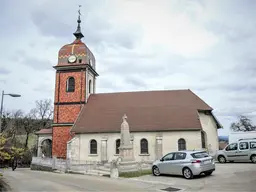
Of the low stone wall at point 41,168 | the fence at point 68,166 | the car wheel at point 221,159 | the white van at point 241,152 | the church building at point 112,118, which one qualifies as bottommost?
the low stone wall at point 41,168

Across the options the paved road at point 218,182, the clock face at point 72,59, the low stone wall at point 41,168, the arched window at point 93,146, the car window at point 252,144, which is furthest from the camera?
the clock face at point 72,59

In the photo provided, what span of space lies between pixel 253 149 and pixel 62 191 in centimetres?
1490

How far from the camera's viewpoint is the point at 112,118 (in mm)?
28844

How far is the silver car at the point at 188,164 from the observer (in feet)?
45.5

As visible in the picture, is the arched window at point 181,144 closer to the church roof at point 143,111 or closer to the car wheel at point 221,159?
the church roof at point 143,111

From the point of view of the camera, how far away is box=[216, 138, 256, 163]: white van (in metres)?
19.5

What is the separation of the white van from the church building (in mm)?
4756

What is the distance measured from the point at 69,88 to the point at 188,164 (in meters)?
21.9

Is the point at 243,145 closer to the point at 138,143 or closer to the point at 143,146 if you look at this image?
the point at 143,146

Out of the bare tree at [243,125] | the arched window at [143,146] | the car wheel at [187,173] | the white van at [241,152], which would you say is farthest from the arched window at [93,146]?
the bare tree at [243,125]

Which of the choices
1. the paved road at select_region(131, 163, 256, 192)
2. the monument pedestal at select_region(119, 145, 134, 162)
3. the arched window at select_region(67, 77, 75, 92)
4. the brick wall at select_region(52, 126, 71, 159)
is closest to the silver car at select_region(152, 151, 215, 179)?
the paved road at select_region(131, 163, 256, 192)

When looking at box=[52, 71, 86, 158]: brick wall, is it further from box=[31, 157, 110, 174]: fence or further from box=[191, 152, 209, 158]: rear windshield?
box=[191, 152, 209, 158]: rear windshield

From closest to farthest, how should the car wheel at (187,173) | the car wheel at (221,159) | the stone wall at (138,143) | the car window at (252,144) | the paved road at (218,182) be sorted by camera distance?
the paved road at (218,182) → the car wheel at (187,173) → the car window at (252,144) → the car wheel at (221,159) → the stone wall at (138,143)

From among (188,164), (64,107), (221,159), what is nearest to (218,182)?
(188,164)
